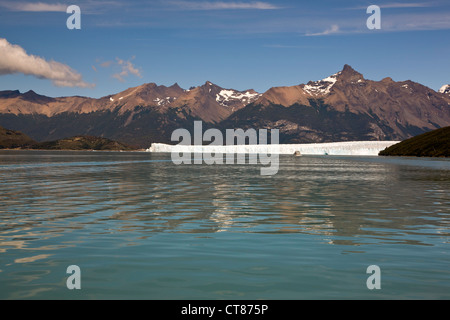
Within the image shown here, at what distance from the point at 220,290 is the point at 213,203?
22865mm

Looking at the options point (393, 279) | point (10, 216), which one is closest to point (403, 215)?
point (393, 279)

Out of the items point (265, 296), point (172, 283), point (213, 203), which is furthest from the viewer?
point (213, 203)

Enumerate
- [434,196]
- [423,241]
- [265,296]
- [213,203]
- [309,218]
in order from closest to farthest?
[265,296]
[423,241]
[309,218]
[213,203]
[434,196]

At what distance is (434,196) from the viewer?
41.7 meters

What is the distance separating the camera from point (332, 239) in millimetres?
20906

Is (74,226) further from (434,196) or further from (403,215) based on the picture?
(434,196)

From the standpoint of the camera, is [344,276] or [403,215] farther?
[403,215]

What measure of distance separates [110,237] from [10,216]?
9960 millimetres

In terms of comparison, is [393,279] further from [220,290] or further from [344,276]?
[220,290]

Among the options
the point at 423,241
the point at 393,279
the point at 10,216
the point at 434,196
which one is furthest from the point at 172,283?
the point at 434,196

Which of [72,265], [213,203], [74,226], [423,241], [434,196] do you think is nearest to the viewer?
[72,265]

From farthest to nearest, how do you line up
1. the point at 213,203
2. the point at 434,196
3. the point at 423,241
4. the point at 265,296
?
1. the point at 434,196
2. the point at 213,203
3. the point at 423,241
4. the point at 265,296

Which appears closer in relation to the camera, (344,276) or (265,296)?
(265,296)

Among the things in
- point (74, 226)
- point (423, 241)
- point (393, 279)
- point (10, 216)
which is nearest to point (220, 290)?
point (393, 279)
